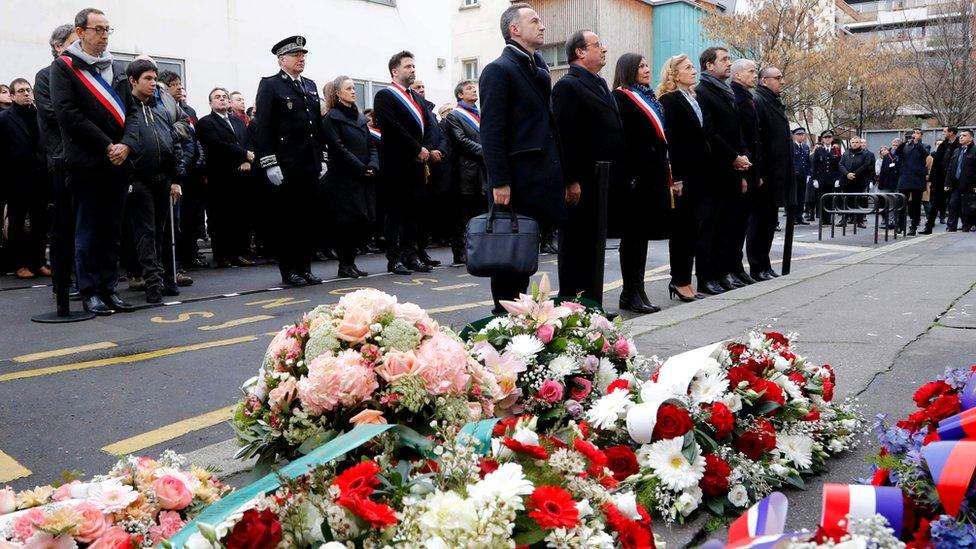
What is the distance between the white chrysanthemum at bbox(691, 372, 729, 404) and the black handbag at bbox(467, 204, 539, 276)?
2266mm

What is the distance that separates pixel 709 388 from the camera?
309cm

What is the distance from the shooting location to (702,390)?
122 inches

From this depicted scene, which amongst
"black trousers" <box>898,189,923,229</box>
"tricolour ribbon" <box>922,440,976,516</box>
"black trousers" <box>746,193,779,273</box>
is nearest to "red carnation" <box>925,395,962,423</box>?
"tricolour ribbon" <box>922,440,976,516</box>

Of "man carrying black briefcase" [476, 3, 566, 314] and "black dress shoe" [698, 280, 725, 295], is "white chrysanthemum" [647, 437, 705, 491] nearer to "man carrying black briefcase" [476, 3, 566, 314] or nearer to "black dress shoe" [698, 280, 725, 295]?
"man carrying black briefcase" [476, 3, 566, 314]

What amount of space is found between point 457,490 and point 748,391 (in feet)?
4.85

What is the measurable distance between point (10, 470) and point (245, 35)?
15372 mm

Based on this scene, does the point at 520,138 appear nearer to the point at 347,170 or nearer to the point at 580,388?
the point at 580,388

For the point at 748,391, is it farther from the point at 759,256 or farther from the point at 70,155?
the point at 759,256

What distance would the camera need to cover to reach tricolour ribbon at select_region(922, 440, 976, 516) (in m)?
2.02

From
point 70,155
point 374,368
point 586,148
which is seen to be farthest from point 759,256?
point 374,368

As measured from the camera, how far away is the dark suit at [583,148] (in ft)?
21.3

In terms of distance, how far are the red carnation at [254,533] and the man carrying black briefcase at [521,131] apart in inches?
149

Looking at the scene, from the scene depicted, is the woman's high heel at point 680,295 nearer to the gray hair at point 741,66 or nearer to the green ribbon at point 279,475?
the gray hair at point 741,66

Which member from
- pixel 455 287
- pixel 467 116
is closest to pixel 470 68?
pixel 467 116
